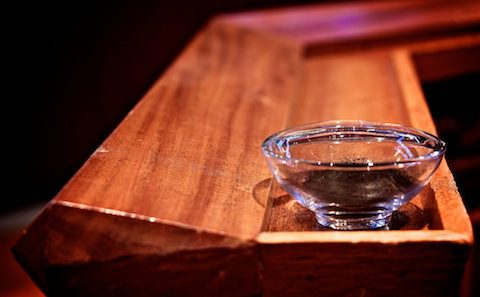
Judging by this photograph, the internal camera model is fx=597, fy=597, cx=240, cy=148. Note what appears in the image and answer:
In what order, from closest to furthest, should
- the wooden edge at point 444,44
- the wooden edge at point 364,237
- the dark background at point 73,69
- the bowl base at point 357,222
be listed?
1. the wooden edge at point 364,237
2. the bowl base at point 357,222
3. the wooden edge at point 444,44
4. the dark background at point 73,69

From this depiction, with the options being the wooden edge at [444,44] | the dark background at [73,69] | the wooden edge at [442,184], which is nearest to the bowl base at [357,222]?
the wooden edge at [442,184]

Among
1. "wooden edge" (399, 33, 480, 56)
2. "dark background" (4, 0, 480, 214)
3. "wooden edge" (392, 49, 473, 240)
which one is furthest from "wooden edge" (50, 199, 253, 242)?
"dark background" (4, 0, 480, 214)

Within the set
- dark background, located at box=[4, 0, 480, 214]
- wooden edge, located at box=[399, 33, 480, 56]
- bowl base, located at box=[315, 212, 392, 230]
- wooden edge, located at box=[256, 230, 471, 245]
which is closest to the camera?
wooden edge, located at box=[256, 230, 471, 245]

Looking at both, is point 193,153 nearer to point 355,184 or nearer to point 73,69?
point 355,184

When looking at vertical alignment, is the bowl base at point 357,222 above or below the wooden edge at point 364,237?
below

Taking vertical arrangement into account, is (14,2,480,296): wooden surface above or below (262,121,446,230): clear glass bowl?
below

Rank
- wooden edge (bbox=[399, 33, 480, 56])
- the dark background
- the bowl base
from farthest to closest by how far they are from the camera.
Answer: the dark background
wooden edge (bbox=[399, 33, 480, 56])
the bowl base

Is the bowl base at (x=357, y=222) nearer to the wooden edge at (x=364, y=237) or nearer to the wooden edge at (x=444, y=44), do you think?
the wooden edge at (x=364, y=237)

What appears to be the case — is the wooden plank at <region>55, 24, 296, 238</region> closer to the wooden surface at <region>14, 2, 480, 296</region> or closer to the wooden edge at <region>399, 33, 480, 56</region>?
the wooden surface at <region>14, 2, 480, 296</region>
